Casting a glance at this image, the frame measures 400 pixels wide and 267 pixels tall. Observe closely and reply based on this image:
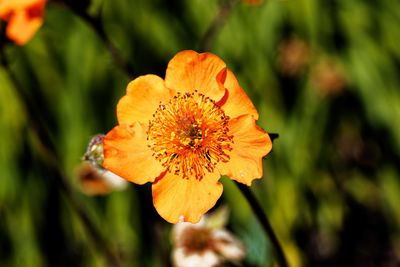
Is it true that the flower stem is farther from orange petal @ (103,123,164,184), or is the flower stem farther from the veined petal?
the veined petal

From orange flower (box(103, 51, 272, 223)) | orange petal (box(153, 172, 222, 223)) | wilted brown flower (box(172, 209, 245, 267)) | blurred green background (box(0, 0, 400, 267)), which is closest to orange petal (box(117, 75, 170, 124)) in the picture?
orange flower (box(103, 51, 272, 223))

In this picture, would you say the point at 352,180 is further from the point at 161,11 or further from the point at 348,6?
the point at 161,11

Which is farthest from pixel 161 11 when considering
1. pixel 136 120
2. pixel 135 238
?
pixel 136 120

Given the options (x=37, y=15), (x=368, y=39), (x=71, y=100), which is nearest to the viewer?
(x=37, y=15)

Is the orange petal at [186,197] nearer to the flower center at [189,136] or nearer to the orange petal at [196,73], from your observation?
the flower center at [189,136]

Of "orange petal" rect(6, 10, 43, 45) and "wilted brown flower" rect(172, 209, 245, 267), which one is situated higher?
"orange petal" rect(6, 10, 43, 45)

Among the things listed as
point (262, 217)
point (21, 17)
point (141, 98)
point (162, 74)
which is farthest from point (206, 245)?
point (162, 74)

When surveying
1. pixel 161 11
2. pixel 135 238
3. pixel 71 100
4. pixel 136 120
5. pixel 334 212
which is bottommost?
pixel 334 212

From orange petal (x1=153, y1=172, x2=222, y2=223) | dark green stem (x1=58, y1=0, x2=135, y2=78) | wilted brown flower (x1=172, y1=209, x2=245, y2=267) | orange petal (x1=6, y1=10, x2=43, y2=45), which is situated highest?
orange petal (x1=6, y1=10, x2=43, y2=45)
